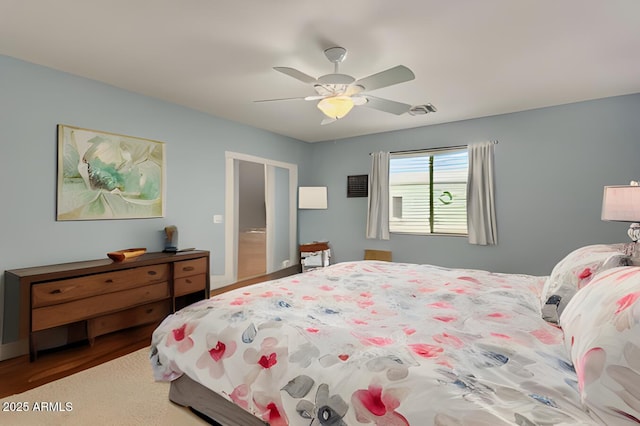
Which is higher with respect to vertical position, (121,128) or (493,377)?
(121,128)

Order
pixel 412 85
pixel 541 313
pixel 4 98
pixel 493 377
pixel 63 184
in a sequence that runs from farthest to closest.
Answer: pixel 412 85
pixel 63 184
pixel 4 98
pixel 541 313
pixel 493 377

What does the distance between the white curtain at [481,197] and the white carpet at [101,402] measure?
3726 millimetres

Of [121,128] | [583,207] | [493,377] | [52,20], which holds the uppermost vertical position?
[52,20]

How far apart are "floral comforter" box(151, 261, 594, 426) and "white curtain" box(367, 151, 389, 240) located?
2764mm

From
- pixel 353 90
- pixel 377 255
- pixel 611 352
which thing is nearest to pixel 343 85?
pixel 353 90

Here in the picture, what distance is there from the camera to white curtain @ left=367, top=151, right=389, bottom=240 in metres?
4.82

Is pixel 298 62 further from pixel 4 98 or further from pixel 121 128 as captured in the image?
pixel 4 98

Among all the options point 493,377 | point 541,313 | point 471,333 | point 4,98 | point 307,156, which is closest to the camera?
point 493,377

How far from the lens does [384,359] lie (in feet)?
3.56

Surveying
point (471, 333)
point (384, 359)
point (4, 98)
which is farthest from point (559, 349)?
point (4, 98)

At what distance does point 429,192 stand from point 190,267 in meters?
3.36

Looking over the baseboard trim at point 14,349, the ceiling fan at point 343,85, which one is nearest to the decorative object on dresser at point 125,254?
the baseboard trim at point 14,349

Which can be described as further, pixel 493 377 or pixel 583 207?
pixel 583 207

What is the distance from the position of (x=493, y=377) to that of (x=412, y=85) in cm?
277
